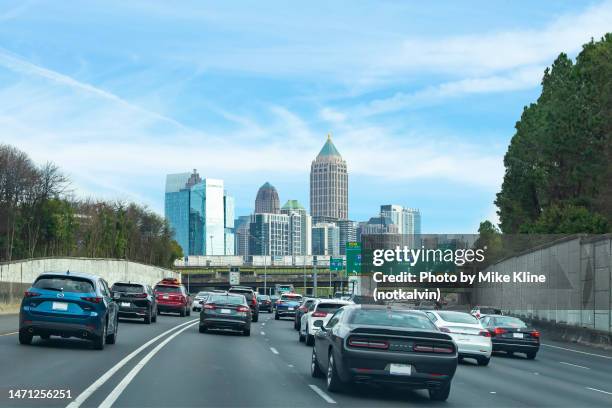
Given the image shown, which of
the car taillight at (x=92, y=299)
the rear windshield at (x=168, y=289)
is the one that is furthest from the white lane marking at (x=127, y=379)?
the rear windshield at (x=168, y=289)

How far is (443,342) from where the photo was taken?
1580 cm

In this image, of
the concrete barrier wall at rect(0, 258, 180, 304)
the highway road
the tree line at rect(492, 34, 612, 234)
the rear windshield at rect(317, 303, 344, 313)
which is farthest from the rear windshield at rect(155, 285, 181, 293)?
the tree line at rect(492, 34, 612, 234)

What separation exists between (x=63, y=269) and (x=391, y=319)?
5965 centimetres

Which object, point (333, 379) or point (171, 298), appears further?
point (171, 298)

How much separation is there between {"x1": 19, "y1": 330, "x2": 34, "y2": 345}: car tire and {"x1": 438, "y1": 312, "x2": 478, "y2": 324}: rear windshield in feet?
37.7

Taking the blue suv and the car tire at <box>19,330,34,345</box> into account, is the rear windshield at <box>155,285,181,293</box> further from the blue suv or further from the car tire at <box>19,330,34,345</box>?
the blue suv

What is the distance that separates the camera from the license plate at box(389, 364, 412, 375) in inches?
611

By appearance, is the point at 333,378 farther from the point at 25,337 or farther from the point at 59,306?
the point at 25,337

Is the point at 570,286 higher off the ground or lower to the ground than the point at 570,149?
lower

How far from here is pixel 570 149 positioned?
225ft

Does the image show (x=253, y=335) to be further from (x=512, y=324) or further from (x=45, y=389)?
(x=45, y=389)

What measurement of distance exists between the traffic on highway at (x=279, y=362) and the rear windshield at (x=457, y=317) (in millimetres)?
46

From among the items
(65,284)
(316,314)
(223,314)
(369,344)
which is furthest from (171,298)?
(369,344)

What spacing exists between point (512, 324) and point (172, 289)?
26.8 meters
